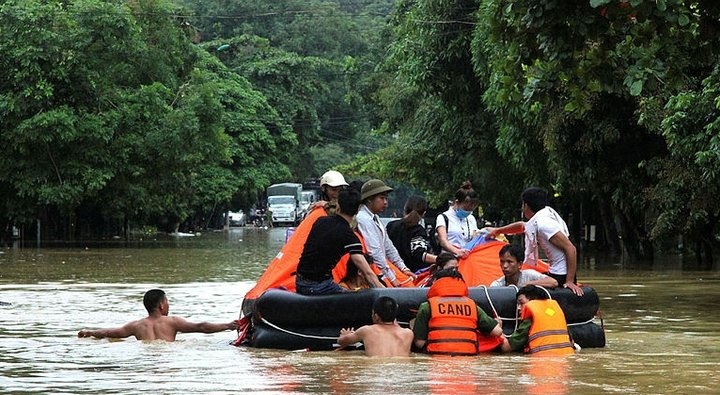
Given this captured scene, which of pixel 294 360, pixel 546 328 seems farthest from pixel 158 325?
pixel 546 328

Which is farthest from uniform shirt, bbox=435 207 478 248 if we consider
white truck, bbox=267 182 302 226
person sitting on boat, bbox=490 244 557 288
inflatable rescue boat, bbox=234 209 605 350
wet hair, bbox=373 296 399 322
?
white truck, bbox=267 182 302 226

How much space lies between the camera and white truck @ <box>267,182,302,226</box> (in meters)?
101

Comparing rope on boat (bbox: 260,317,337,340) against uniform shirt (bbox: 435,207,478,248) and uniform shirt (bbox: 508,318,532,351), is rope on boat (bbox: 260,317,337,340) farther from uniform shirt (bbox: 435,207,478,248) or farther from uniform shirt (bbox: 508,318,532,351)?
uniform shirt (bbox: 435,207,478,248)

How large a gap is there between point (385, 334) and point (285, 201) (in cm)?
8911

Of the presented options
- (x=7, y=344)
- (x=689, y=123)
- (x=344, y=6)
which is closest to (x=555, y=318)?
(x=7, y=344)

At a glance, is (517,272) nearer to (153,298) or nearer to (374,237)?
(374,237)

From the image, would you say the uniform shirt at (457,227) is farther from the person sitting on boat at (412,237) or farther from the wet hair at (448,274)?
the wet hair at (448,274)

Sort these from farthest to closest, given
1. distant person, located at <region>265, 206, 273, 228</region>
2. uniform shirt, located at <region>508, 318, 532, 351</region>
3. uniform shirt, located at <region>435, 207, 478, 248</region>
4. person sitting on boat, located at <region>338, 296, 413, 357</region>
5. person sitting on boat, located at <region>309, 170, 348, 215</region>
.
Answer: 1. distant person, located at <region>265, 206, 273, 228</region>
2. uniform shirt, located at <region>435, 207, 478, 248</region>
3. person sitting on boat, located at <region>309, 170, 348, 215</region>
4. uniform shirt, located at <region>508, 318, 532, 351</region>
5. person sitting on boat, located at <region>338, 296, 413, 357</region>

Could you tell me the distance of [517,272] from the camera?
15.0 meters

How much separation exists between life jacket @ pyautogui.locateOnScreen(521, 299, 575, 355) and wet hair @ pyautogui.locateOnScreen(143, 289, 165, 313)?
394 cm

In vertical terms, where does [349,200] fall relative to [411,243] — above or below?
above

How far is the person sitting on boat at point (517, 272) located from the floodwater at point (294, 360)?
0.83 m

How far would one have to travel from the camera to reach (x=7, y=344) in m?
15.8

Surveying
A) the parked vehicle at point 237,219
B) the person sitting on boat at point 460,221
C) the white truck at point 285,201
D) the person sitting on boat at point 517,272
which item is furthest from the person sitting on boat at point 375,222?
the parked vehicle at point 237,219
